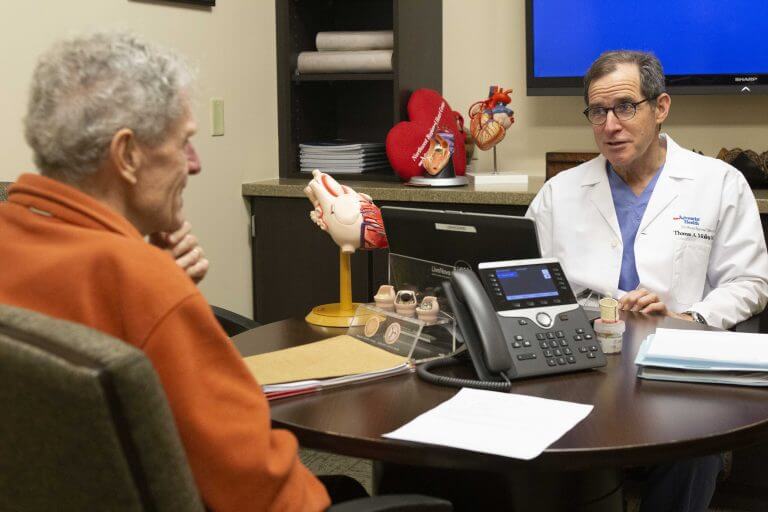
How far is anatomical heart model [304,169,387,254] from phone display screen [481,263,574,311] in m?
0.39

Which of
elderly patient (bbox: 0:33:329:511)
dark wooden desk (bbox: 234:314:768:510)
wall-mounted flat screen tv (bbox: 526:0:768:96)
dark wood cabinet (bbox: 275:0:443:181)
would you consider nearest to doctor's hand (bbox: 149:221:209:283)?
dark wooden desk (bbox: 234:314:768:510)

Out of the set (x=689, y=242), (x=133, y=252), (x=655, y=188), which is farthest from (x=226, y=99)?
(x=133, y=252)

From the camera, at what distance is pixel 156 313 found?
41.8 inches

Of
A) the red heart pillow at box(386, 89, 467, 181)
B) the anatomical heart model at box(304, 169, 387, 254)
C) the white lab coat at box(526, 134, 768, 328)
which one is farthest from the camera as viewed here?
the red heart pillow at box(386, 89, 467, 181)

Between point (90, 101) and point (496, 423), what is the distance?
73 cm

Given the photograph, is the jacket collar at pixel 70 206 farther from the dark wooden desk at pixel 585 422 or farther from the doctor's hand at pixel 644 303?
the doctor's hand at pixel 644 303

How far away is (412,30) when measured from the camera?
3.51m

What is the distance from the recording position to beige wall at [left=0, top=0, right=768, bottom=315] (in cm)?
324

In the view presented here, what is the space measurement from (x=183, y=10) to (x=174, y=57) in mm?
2005

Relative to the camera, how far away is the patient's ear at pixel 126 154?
1.17m

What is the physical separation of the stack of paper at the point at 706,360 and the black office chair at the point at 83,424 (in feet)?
3.30

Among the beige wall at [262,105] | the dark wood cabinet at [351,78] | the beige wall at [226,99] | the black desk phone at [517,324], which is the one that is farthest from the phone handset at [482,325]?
the dark wood cabinet at [351,78]

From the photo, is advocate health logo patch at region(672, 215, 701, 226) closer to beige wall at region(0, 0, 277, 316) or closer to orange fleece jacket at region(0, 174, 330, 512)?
beige wall at region(0, 0, 277, 316)

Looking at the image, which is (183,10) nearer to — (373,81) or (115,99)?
(373,81)
